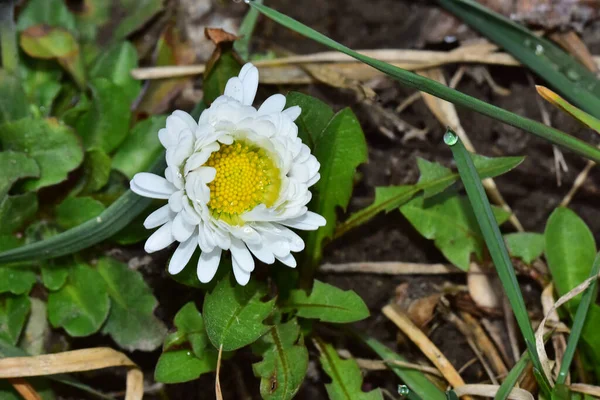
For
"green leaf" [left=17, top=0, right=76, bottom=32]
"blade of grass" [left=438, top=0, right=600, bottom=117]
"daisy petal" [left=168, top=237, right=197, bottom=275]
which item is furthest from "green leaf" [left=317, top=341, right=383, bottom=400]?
"green leaf" [left=17, top=0, right=76, bottom=32]

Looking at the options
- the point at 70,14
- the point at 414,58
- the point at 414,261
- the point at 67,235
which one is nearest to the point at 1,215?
the point at 67,235

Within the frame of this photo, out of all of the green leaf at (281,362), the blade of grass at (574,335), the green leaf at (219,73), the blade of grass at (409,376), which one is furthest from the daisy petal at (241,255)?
the blade of grass at (574,335)

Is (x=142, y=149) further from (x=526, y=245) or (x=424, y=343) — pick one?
(x=526, y=245)

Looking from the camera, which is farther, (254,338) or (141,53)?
(141,53)

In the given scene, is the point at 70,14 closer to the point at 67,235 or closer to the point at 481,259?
the point at 67,235

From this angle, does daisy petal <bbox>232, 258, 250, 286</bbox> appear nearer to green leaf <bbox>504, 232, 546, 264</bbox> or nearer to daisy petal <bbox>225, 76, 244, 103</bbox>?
daisy petal <bbox>225, 76, 244, 103</bbox>

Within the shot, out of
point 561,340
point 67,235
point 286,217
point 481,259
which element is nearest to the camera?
point 286,217
